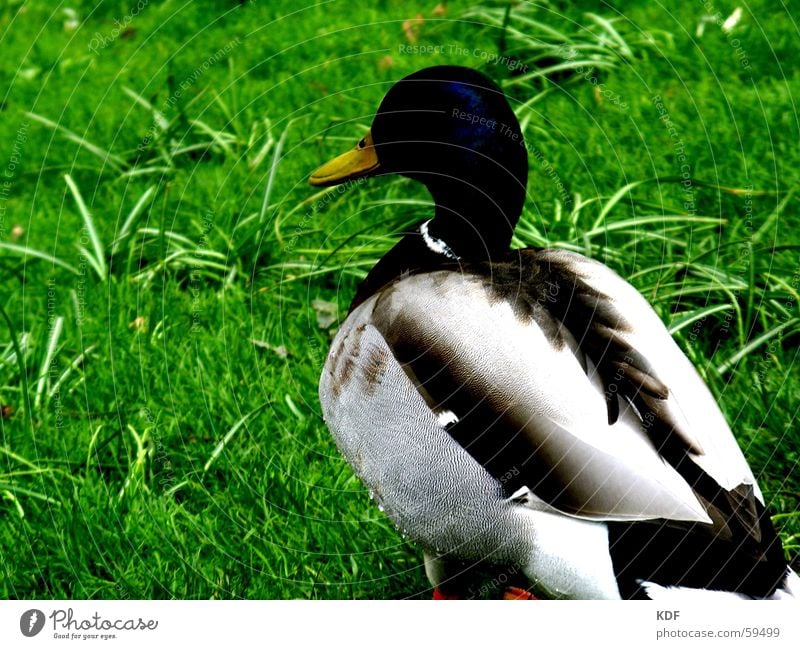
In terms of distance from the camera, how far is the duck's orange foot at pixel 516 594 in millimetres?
1803

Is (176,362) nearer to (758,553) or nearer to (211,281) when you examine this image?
(211,281)

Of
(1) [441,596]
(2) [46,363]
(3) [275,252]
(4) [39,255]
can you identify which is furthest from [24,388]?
(1) [441,596]

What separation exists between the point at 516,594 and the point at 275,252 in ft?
3.90

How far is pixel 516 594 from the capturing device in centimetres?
183

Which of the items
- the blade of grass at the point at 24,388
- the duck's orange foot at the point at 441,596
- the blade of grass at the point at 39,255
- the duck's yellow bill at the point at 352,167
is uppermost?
the duck's yellow bill at the point at 352,167

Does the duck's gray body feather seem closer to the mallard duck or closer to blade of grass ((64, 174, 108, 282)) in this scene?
the mallard duck

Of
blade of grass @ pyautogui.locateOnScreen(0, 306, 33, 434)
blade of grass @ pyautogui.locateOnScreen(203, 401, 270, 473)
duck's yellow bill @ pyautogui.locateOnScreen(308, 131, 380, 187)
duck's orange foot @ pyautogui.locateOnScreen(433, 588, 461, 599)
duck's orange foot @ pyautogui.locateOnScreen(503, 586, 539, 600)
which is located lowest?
duck's orange foot @ pyautogui.locateOnScreen(433, 588, 461, 599)

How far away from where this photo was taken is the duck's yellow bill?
1950mm

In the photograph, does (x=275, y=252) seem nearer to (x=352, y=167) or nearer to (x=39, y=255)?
(x=39, y=255)

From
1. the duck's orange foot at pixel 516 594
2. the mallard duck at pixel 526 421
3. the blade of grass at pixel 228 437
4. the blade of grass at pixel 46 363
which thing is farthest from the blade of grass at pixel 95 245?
the duck's orange foot at pixel 516 594

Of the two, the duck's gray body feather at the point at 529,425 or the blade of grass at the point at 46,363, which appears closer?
the duck's gray body feather at the point at 529,425

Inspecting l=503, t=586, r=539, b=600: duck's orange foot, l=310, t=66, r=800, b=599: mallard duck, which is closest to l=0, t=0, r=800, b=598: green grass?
l=503, t=586, r=539, b=600: duck's orange foot

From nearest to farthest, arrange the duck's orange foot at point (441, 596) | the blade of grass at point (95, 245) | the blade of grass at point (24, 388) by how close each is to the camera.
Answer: the duck's orange foot at point (441, 596) < the blade of grass at point (24, 388) < the blade of grass at point (95, 245)

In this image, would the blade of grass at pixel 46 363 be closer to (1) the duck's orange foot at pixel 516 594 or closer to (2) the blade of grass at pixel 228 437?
(2) the blade of grass at pixel 228 437
